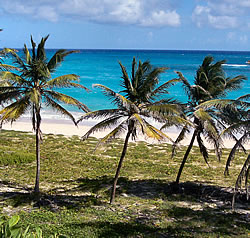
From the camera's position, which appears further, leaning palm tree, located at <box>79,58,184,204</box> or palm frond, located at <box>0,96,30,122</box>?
palm frond, located at <box>0,96,30,122</box>

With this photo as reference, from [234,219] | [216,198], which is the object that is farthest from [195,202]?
[234,219]

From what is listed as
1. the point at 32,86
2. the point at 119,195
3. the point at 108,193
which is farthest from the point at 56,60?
the point at 119,195

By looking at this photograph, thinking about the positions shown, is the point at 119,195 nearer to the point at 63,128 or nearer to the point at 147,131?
the point at 147,131

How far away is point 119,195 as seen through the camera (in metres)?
17.0

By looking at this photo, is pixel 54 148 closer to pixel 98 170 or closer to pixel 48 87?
pixel 98 170

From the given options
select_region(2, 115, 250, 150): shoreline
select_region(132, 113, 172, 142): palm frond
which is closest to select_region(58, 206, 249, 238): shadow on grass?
select_region(132, 113, 172, 142): palm frond

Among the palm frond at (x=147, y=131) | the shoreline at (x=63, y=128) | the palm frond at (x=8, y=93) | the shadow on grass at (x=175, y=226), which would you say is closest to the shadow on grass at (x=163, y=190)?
the shadow on grass at (x=175, y=226)

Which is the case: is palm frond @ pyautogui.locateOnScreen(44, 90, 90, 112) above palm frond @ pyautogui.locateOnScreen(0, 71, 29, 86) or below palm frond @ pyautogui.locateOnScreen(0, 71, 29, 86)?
below

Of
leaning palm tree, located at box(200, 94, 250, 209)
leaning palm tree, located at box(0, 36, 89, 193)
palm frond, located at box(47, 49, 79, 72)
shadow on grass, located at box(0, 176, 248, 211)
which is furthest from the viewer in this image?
shadow on grass, located at box(0, 176, 248, 211)

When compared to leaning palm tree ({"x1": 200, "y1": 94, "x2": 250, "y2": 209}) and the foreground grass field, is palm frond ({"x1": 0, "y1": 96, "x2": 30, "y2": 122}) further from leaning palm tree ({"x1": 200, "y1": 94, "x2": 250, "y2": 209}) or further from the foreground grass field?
leaning palm tree ({"x1": 200, "y1": 94, "x2": 250, "y2": 209})

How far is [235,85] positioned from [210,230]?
7.07 m

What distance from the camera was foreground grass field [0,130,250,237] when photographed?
43.5ft

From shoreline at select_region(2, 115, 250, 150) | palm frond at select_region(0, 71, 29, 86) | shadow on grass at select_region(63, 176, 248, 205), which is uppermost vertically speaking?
palm frond at select_region(0, 71, 29, 86)

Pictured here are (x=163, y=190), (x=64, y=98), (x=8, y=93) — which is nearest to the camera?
(x=8, y=93)
